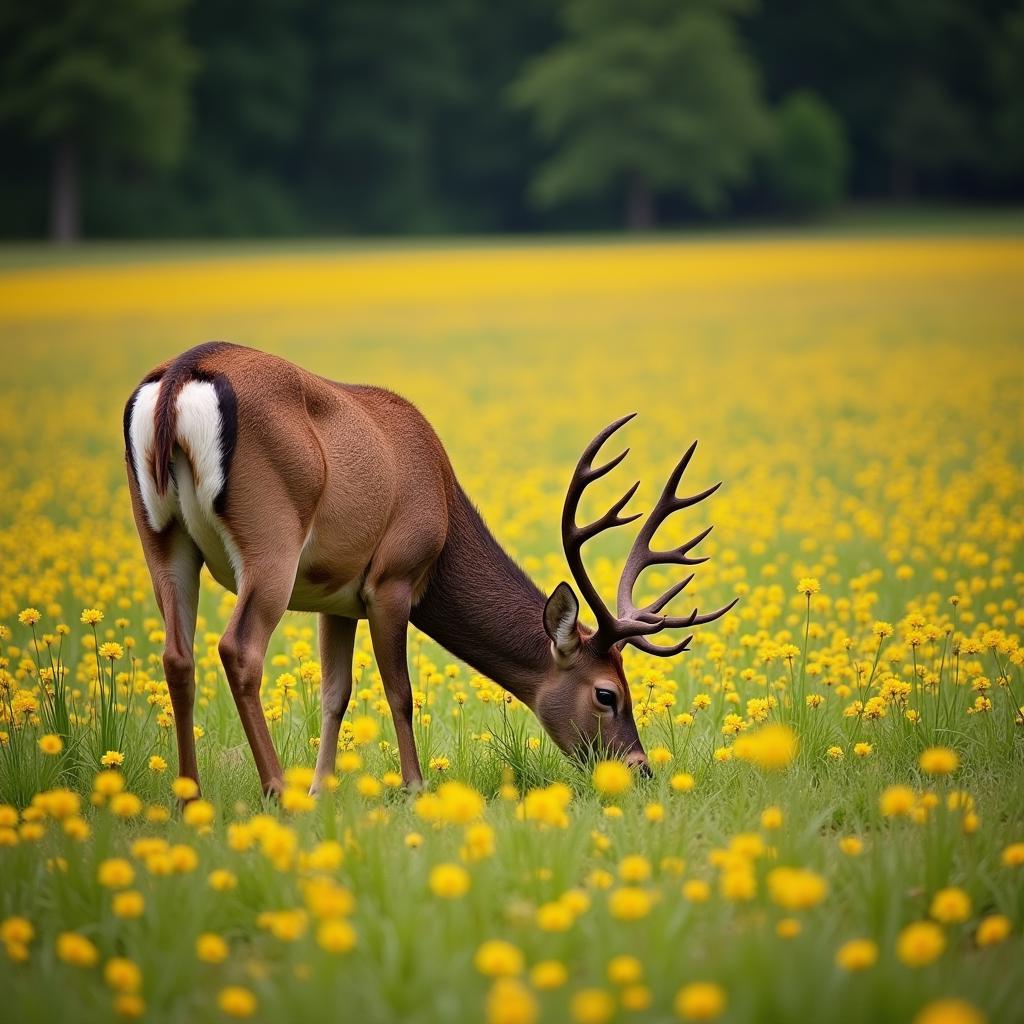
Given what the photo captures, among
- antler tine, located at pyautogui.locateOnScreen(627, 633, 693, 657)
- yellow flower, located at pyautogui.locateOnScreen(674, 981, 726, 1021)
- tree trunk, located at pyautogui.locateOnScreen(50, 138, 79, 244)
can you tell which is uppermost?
tree trunk, located at pyautogui.locateOnScreen(50, 138, 79, 244)

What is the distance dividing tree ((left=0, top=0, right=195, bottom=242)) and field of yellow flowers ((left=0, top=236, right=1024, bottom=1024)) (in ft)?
142

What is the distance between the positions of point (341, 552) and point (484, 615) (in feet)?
2.50

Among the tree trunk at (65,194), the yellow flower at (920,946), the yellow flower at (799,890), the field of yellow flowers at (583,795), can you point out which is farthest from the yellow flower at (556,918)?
the tree trunk at (65,194)

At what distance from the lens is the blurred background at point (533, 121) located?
205 feet

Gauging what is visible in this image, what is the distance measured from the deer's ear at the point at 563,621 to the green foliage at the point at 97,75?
52.5m

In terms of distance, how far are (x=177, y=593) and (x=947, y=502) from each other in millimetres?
6290

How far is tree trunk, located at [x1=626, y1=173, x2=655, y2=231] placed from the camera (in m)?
65.8

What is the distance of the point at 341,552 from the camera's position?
18.2 ft

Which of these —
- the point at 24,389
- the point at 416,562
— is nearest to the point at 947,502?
the point at 416,562

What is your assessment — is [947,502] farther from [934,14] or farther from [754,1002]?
[934,14]

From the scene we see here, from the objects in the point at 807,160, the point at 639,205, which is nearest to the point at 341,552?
the point at 639,205

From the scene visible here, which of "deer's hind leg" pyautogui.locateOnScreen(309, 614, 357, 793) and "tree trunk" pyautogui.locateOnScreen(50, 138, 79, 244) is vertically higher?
"tree trunk" pyautogui.locateOnScreen(50, 138, 79, 244)

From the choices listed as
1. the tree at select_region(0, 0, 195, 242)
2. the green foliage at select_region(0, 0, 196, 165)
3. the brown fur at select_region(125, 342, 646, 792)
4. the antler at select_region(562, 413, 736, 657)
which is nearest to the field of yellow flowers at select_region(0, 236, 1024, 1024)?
the brown fur at select_region(125, 342, 646, 792)

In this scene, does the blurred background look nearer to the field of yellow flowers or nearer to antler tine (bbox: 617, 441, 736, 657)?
the field of yellow flowers
